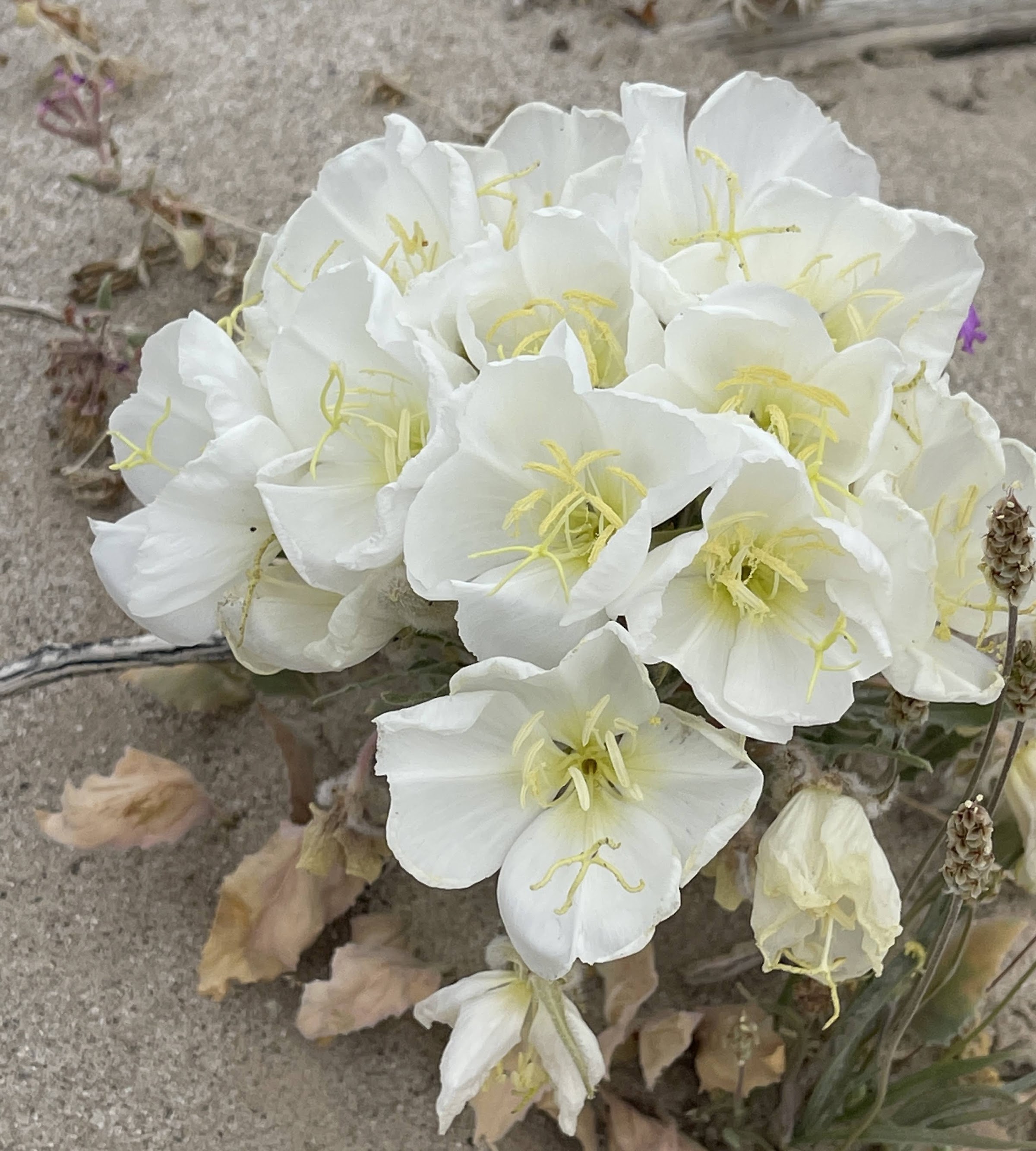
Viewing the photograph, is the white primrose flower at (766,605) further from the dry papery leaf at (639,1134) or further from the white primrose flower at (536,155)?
the dry papery leaf at (639,1134)

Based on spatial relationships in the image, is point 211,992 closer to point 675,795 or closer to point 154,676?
point 154,676

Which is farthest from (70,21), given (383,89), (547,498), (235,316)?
(547,498)

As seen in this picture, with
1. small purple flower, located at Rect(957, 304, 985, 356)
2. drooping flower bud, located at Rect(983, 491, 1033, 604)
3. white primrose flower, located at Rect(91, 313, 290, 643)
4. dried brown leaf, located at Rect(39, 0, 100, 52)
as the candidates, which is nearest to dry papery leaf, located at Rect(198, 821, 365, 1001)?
white primrose flower, located at Rect(91, 313, 290, 643)

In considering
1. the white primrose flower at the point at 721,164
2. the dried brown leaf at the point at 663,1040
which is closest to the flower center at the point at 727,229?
the white primrose flower at the point at 721,164

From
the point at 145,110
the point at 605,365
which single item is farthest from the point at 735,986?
the point at 145,110

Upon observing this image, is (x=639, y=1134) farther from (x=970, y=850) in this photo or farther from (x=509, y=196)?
(x=509, y=196)

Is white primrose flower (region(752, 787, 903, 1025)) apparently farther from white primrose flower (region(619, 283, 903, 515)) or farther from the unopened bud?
white primrose flower (region(619, 283, 903, 515))
